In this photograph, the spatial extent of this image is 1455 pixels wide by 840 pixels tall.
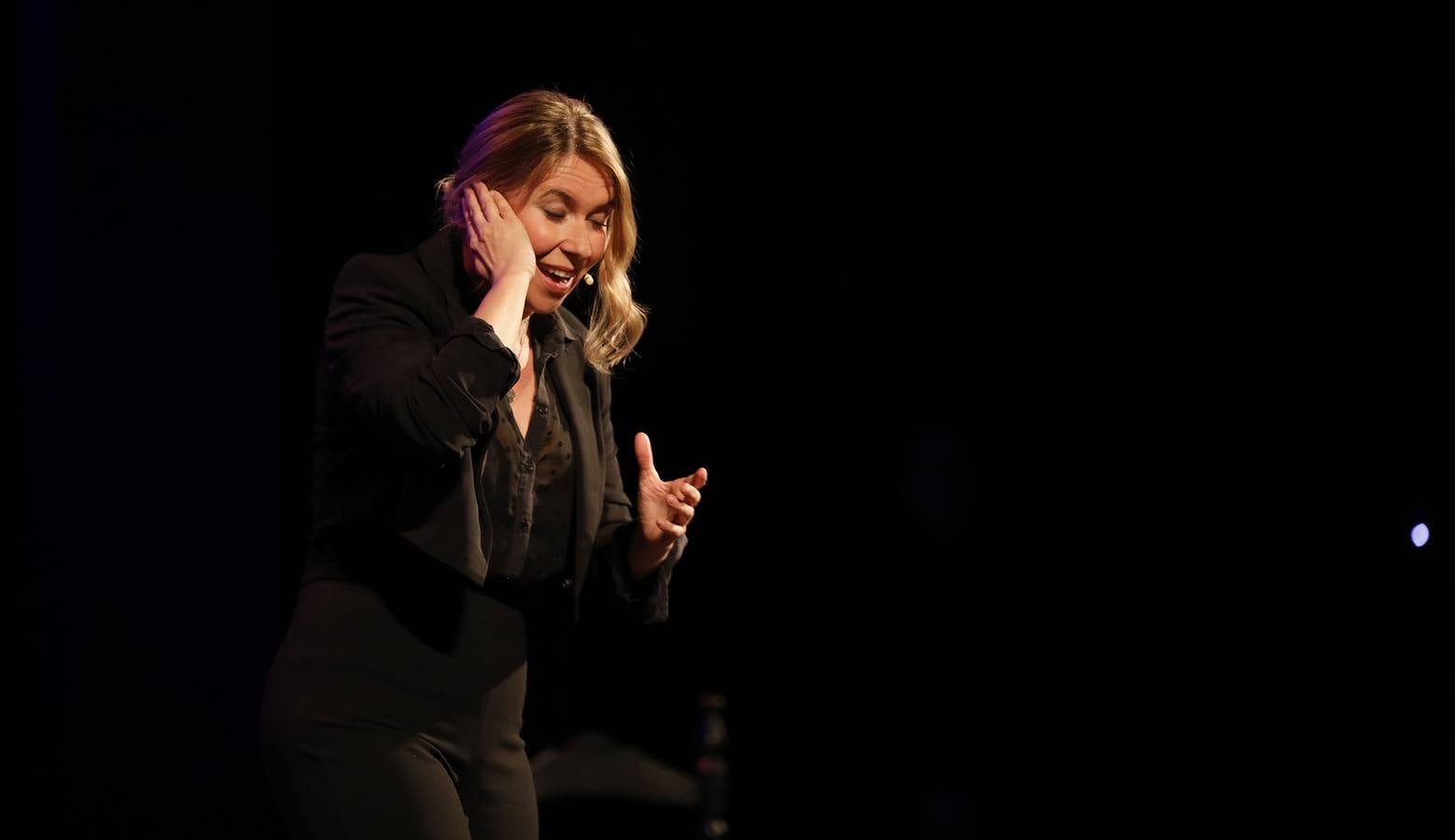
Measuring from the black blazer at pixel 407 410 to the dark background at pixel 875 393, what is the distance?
103 cm

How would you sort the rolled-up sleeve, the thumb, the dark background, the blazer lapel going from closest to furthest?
the rolled-up sleeve → the blazer lapel → the thumb → the dark background

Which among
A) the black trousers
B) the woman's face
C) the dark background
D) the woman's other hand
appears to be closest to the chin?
the woman's face

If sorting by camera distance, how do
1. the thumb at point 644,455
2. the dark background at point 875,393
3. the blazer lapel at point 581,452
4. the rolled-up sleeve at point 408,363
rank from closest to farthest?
1. the rolled-up sleeve at point 408,363
2. the blazer lapel at point 581,452
3. the thumb at point 644,455
4. the dark background at point 875,393

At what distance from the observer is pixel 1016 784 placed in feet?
8.17

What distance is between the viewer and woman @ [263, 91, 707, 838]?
1.47 metres

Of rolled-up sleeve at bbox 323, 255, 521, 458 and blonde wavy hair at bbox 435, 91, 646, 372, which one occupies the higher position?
blonde wavy hair at bbox 435, 91, 646, 372

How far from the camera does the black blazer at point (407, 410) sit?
4.77 ft

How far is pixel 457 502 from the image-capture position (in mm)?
1509

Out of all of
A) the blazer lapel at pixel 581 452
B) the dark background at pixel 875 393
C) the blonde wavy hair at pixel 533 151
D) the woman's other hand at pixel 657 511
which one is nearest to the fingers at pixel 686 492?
the woman's other hand at pixel 657 511

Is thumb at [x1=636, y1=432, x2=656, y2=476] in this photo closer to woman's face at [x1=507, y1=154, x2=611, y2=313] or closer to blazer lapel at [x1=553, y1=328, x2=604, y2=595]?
blazer lapel at [x1=553, y1=328, x2=604, y2=595]

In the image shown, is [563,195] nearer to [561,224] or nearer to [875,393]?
[561,224]

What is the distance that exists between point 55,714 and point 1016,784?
69.0 inches

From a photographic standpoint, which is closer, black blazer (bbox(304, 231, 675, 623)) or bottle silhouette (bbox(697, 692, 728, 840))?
black blazer (bbox(304, 231, 675, 623))

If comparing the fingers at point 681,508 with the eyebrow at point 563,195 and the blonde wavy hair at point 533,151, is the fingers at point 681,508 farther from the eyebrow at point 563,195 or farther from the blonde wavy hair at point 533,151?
the eyebrow at point 563,195
